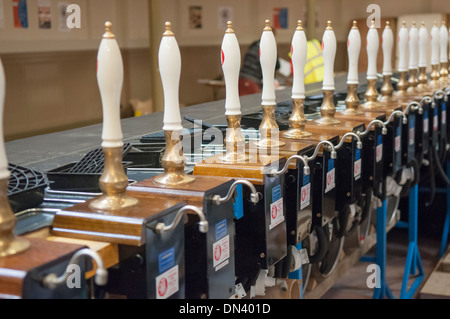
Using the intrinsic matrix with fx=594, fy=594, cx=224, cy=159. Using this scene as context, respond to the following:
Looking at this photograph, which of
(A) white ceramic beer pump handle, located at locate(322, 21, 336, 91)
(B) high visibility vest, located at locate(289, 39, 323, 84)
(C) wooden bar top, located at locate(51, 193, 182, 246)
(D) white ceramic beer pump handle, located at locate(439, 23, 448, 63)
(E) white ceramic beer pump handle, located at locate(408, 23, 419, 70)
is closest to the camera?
(C) wooden bar top, located at locate(51, 193, 182, 246)

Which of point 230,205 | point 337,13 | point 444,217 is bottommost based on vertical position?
point 444,217

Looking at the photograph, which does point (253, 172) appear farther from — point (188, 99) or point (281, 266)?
point (188, 99)

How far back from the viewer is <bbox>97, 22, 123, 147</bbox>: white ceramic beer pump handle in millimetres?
951

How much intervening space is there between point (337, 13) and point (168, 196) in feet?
39.8

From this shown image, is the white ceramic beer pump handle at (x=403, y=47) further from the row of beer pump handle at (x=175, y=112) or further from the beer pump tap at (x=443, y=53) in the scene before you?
the beer pump tap at (x=443, y=53)

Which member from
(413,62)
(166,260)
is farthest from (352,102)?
(166,260)

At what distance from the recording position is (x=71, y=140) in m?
2.03

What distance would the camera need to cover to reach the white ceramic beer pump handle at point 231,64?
1.32 m

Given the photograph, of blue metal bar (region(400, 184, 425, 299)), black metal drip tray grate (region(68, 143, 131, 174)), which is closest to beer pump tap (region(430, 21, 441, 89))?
blue metal bar (region(400, 184, 425, 299))

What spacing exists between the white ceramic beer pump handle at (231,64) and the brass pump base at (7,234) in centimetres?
62

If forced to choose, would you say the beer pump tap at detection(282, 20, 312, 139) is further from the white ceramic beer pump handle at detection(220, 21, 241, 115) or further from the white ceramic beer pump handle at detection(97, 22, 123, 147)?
the white ceramic beer pump handle at detection(97, 22, 123, 147)

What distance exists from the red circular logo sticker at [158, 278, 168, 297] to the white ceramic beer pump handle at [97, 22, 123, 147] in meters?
0.24

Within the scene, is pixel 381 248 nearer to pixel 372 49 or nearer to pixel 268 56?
pixel 372 49
